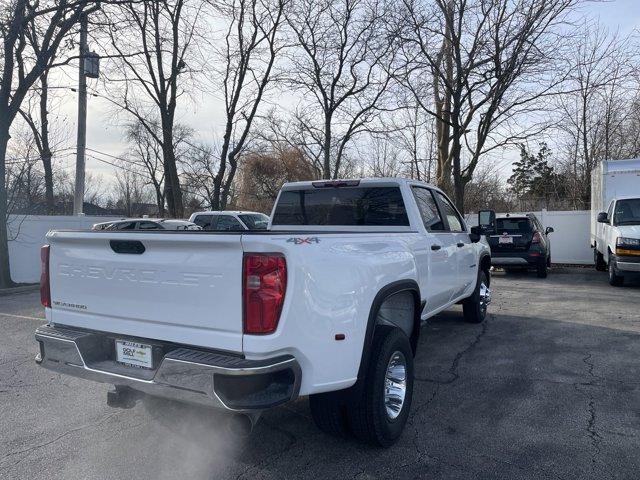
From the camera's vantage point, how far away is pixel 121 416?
4387mm

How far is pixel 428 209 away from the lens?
18.5ft

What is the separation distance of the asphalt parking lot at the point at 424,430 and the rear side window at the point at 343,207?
171 cm

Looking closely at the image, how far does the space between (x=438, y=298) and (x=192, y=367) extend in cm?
331

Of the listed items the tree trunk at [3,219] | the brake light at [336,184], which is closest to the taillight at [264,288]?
the brake light at [336,184]

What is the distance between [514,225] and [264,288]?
11794 mm

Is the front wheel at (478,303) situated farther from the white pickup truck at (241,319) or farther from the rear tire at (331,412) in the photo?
the rear tire at (331,412)

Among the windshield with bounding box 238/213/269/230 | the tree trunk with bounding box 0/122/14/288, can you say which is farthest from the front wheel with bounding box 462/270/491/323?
the windshield with bounding box 238/213/269/230

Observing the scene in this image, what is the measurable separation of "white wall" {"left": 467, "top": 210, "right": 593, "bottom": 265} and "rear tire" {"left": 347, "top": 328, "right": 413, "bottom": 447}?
46.8 ft

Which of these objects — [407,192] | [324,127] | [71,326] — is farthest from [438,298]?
[324,127]

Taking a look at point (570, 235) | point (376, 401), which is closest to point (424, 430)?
point (376, 401)

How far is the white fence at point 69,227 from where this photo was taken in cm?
1445

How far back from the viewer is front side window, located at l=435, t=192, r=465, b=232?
618 centimetres

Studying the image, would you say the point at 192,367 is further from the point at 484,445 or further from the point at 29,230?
the point at 29,230

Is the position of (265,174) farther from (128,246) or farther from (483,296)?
(128,246)
